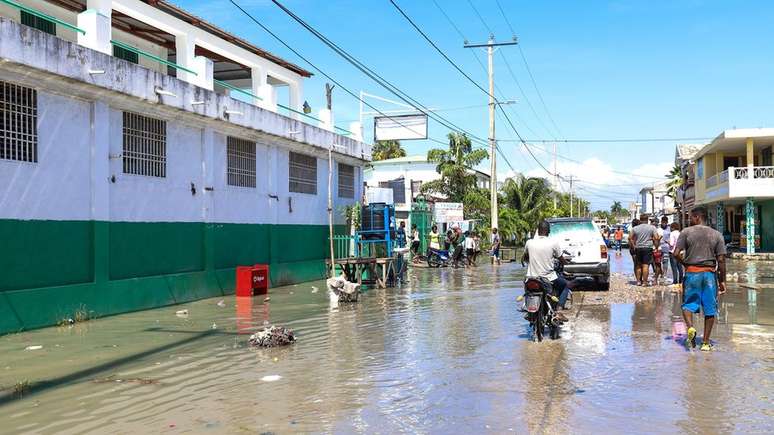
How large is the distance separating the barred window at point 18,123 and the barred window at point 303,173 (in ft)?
31.8

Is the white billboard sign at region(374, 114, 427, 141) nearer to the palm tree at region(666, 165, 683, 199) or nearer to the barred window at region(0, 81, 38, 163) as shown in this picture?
the barred window at region(0, 81, 38, 163)

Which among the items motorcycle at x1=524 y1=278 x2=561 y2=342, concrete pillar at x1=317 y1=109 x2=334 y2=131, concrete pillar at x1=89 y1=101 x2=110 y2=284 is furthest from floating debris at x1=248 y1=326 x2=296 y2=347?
concrete pillar at x1=317 y1=109 x2=334 y2=131

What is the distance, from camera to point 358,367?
25.3ft

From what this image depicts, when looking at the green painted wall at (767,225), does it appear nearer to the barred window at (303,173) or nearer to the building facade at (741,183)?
the building facade at (741,183)

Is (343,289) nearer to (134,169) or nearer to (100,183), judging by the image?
(134,169)

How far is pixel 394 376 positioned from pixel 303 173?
14.5m

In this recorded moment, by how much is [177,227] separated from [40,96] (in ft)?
14.9

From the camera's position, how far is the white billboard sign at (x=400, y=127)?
30.4 meters

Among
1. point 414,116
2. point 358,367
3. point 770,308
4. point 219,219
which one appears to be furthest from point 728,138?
point 358,367

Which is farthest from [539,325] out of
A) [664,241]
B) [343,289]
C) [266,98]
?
[266,98]

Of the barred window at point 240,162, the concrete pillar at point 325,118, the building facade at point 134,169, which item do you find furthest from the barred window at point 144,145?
the concrete pillar at point 325,118

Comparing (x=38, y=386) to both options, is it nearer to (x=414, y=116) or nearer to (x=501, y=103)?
(x=414, y=116)

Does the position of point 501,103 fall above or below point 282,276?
above

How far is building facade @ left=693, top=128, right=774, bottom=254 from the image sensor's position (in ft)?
109
